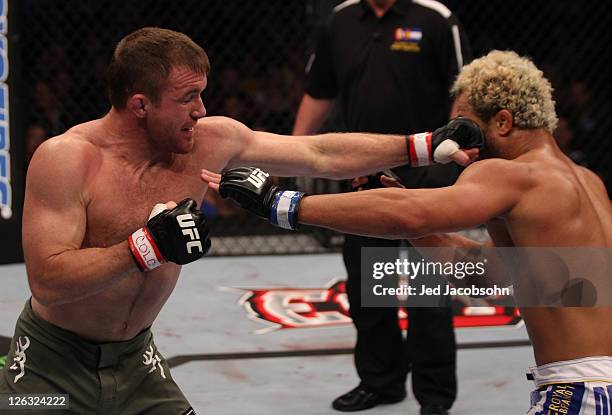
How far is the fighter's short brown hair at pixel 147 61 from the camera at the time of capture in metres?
2.22

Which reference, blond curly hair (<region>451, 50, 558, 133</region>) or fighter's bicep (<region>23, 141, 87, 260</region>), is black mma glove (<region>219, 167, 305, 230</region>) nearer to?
fighter's bicep (<region>23, 141, 87, 260</region>)

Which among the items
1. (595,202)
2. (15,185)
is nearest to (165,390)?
(595,202)

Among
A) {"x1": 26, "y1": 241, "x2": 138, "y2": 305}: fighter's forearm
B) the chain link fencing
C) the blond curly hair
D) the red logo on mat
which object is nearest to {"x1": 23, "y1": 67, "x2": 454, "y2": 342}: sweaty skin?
{"x1": 26, "y1": 241, "x2": 138, "y2": 305}: fighter's forearm

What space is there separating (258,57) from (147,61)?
426 cm

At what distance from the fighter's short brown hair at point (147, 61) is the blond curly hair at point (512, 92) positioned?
69 centimetres

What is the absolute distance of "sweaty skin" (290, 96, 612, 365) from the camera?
222cm

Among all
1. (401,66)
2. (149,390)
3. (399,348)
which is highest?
(401,66)

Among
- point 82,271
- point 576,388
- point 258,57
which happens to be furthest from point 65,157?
point 258,57

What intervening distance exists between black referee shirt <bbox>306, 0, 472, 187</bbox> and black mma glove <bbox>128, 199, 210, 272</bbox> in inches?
63.8

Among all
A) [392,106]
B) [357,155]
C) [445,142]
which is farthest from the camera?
[392,106]

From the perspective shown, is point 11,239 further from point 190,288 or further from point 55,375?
point 55,375

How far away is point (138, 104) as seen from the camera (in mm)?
2271

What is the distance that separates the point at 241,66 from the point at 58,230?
171 inches

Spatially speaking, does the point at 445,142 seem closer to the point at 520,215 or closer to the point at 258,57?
the point at 520,215
